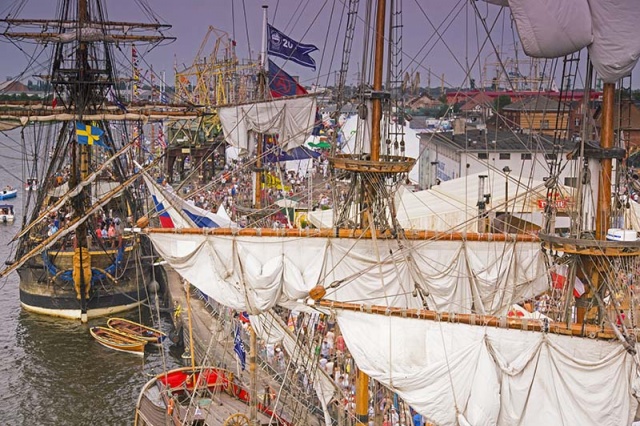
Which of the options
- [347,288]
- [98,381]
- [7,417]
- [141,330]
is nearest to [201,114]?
[141,330]

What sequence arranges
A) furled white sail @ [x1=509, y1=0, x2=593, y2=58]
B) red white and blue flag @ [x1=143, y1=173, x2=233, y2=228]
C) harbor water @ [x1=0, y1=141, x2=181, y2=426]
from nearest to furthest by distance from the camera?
furled white sail @ [x1=509, y1=0, x2=593, y2=58]
red white and blue flag @ [x1=143, y1=173, x2=233, y2=228]
harbor water @ [x1=0, y1=141, x2=181, y2=426]

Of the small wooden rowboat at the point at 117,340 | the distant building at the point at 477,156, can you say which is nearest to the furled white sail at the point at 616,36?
the small wooden rowboat at the point at 117,340

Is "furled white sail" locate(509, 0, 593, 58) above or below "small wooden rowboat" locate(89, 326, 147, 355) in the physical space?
above

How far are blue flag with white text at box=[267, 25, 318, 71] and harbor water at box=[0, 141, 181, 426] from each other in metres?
13.5

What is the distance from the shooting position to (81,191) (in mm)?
50562

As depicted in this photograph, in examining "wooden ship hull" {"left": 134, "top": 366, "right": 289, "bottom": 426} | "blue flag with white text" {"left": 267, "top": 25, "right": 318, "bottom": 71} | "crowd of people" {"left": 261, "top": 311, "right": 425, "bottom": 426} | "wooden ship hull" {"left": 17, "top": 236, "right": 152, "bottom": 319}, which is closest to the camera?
"crowd of people" {"left": 261, "top": 311, "right": 425, "bottom": 426}

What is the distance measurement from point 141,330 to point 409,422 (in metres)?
23.1

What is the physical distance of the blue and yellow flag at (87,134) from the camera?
49.8m

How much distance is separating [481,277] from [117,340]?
22722mm

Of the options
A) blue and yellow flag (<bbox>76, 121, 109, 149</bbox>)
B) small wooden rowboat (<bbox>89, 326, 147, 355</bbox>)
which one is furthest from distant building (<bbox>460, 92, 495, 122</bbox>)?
blue and yellow flag (<bbox>76, 121, 109, 149</bbox>)

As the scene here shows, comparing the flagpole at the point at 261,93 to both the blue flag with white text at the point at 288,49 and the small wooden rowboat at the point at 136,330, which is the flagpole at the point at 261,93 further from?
the small wooden rowboat at the point at 136,330

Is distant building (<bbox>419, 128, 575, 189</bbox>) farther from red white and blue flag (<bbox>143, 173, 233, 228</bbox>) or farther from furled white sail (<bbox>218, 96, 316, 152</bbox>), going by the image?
red white and blue flag (<bbox>143, 173, 233, 228</bbox>)

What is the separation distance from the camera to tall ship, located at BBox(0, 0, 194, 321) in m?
50.0

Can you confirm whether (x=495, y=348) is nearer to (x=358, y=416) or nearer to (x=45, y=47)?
(x=358, y=416)
